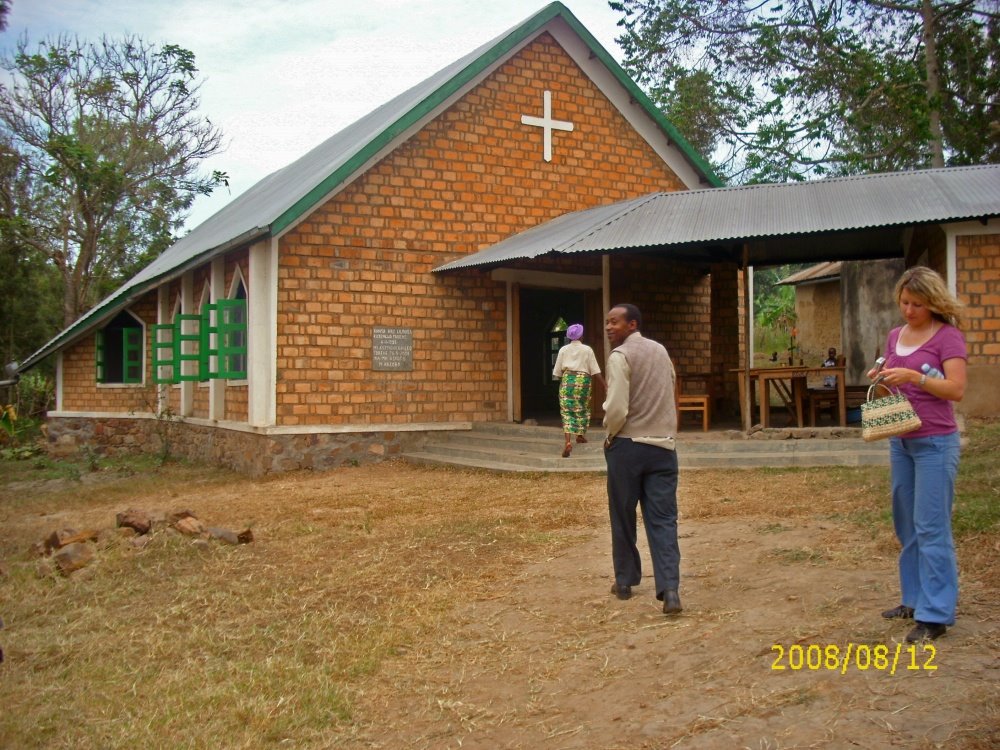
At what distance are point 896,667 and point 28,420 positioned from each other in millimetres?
22784

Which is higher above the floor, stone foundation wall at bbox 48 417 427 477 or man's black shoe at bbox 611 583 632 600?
stone foundation wall at bbox 48 417 427 477

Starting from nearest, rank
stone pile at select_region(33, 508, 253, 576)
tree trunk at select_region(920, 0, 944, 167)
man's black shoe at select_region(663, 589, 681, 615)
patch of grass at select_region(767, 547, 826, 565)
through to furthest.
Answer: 1. man's black shoe at select_region(663, 589, 681, 615)
2. patch of grass at select_region(767, 547, 826, 565)
3. stone pile at select_region(33, 508, 253, 576)
4. tree trunk at select_region(920, 0, 944, 167)

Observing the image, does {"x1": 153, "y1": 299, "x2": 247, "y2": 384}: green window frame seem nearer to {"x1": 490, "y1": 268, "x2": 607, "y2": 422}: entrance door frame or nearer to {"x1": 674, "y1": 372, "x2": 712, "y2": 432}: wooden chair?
{"x1": 490, "y1": 268, "x2": 607, "y2": 422}: entrance door frame

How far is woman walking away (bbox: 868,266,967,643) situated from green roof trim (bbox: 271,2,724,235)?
9117 millimetres

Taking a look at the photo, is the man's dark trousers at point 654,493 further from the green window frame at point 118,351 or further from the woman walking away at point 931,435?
the green window frame at point 118,351

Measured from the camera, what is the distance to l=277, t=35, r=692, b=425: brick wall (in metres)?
13.0

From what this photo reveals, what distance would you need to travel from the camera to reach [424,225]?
13.9 m

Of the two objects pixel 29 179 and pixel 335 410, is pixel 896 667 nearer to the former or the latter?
pixel 335 410

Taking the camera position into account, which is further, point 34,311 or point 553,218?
point 34,311

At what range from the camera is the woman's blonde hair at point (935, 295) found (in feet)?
14.3

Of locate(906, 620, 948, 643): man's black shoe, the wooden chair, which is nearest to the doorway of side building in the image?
the wooden chair

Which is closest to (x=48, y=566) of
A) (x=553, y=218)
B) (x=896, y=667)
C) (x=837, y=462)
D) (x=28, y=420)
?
(x=896, y=667)

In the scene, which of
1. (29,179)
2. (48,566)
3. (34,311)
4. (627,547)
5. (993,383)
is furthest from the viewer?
(29,179)

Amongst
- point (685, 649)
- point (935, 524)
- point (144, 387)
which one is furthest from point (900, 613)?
point (144, 387)
